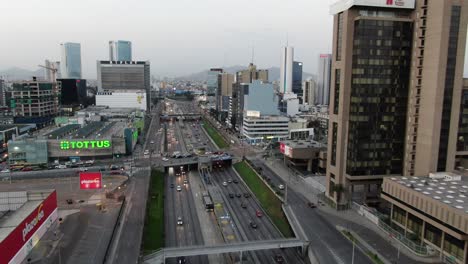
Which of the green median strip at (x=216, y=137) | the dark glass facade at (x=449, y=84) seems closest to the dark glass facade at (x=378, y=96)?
the dark glass facade at (x=449, y=84)

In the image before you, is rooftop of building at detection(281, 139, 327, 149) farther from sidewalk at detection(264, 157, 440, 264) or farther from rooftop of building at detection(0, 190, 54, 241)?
rooftop of building at detection(0, 190, 54, 241)

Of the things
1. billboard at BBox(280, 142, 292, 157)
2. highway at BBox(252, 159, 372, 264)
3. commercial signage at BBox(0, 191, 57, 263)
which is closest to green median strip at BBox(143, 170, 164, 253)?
commercial signage at BBox(0, 191, 57, 263)

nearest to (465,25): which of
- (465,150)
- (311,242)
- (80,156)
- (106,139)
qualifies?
(465,150)

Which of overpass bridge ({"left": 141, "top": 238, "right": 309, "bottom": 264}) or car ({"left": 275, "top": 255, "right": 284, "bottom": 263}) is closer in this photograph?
overpass bridge ({"left": 141, "top": 238, "right": 309, "bottom": 264})

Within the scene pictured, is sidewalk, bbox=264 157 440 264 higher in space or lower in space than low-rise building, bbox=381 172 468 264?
lower

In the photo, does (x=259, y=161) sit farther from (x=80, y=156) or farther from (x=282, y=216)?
(x=80, y=156)

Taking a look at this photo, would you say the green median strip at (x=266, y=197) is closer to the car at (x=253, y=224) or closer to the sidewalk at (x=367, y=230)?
the car at (x=253, y=224)

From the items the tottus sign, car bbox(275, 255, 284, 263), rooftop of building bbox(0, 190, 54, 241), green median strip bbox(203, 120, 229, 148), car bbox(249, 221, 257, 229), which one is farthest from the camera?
green median strip bbox(203, 120, 229, 148)
